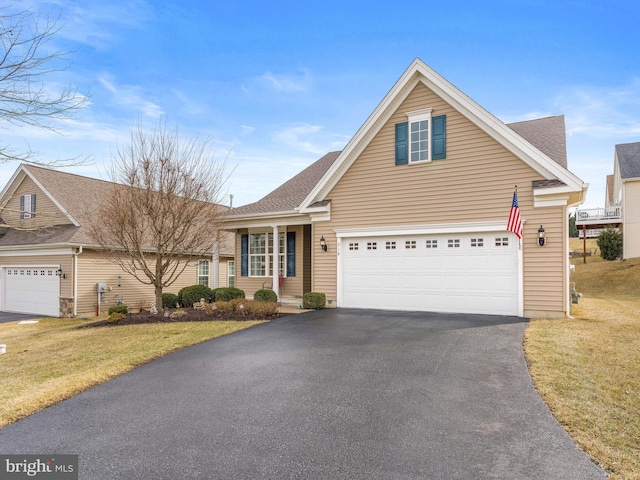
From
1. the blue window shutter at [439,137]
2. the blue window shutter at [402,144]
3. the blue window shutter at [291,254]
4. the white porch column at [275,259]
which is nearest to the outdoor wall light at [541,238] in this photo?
the blue window shutter at [439,137]

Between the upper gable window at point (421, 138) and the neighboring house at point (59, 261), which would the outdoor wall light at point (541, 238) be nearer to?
the upper gable window at point (421, 138)

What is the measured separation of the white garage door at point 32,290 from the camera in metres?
17.4

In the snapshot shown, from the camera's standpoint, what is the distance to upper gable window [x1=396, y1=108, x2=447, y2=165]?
11742mm

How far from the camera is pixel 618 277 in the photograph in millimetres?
21766

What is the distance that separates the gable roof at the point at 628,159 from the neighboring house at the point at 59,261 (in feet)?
Answer: 85.0

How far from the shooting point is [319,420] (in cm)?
436

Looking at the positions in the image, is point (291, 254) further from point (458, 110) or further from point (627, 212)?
point (627, 212)

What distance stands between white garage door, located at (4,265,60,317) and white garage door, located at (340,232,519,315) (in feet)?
44.6

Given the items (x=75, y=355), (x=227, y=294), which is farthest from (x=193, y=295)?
(x=75, y=355)

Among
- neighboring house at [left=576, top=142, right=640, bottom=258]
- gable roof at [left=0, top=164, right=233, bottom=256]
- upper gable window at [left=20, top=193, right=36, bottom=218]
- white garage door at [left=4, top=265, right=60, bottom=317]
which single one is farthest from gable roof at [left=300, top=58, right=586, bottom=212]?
neighboring house at [left=576, top=142, right=640, bottom=258]

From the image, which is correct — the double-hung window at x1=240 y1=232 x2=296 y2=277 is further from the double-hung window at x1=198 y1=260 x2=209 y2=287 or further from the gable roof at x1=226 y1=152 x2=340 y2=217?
the double-hung window at x1=198 y1=260 x2=209 y2=287

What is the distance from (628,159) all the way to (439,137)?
900 inches

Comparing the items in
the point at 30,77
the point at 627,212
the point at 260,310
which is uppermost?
the point at 30,77

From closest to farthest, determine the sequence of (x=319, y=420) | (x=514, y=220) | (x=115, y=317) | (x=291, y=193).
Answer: (x=319, y=420) → (x=514, y=220) → (x=115, y=317) → (x=291, y=193)
